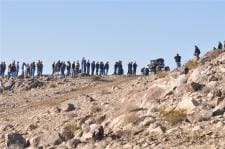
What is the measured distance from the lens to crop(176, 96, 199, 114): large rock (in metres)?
22.5

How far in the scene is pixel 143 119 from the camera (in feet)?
75.5

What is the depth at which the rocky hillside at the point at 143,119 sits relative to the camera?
67.1ft

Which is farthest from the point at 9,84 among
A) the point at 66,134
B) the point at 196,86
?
the point at 196,86

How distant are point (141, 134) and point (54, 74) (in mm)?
42996

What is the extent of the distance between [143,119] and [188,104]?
1.68 m

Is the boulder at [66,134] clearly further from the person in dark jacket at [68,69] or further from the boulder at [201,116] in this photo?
the person in dark jacket at [68,69]

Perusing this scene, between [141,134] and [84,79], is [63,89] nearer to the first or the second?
[84,79]

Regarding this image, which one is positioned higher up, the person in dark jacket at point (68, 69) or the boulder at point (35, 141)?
the person in dark jacket at point (68, 69)

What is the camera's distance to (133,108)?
83.4ft

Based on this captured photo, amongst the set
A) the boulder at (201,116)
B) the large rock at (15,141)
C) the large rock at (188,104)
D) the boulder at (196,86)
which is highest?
the boulder at (196,86)

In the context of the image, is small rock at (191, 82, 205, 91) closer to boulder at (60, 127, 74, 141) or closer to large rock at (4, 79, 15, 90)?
boulder at (60, 127, 74, 141)

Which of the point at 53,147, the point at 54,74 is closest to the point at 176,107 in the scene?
the point at 53,147

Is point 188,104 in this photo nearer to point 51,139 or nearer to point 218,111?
point 218,111

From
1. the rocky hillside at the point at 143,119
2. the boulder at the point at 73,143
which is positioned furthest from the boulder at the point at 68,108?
the boulder at the point at 73,143
